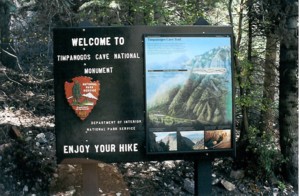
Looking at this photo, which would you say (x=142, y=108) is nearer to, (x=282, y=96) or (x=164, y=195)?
(x=164, y=195)

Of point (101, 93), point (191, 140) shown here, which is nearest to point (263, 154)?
point (191, 140)

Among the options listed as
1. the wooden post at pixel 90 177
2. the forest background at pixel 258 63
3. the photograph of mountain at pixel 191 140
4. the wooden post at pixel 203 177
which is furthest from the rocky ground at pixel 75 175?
the photograph of mountain at pixel 191 140

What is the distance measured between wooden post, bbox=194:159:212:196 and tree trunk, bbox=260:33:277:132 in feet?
9.25

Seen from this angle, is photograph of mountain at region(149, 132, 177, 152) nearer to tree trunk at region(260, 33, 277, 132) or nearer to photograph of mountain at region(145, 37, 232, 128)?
photograph of mountain at region(145, 37, 232, 128)

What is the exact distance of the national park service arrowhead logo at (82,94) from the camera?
521 cm

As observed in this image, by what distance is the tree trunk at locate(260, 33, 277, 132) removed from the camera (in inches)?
321

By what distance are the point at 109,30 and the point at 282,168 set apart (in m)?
4.79

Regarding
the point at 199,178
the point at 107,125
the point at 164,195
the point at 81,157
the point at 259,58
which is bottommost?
the point at 164,195

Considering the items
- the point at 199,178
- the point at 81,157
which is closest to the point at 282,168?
the point at 199,178

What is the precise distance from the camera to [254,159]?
317 inches

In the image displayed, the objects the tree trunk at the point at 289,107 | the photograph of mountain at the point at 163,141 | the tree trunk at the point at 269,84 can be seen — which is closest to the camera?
the photograph of mountain at the point at 163,141

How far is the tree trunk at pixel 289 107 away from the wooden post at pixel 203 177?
299cm

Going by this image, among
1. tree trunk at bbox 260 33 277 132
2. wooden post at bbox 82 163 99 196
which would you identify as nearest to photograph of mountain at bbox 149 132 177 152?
wooden post at bbox 82 163 99 196

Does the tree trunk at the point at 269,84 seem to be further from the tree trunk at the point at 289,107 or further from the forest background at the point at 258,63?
the tree trunk at the point at 289,107
